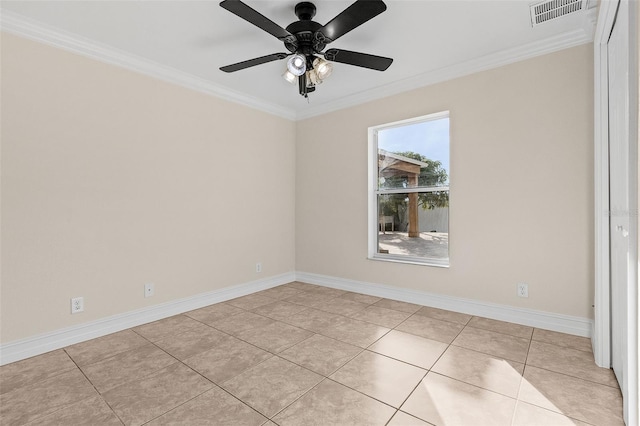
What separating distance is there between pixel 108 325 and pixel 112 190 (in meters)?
1.24

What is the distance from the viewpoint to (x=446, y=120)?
3.41m

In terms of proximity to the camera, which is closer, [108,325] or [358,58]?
[358,58]

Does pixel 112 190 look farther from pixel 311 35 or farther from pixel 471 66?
pixel 471 66

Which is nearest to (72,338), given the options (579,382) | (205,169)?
(205,169)

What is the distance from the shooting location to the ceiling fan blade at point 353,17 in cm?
174

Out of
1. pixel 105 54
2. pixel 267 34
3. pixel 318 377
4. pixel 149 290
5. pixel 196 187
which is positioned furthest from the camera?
pixel 196 187

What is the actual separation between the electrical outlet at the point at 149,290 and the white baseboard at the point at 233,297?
14 centimetres

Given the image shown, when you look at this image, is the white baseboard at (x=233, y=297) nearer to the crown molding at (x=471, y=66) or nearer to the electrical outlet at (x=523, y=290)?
the electrical outlet at (x=523, y=290)

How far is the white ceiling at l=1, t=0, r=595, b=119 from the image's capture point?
A: 88.6 inches

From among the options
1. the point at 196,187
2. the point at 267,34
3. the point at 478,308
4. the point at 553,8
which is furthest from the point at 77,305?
the point at 553,8

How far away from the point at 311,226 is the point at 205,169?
1693 mm

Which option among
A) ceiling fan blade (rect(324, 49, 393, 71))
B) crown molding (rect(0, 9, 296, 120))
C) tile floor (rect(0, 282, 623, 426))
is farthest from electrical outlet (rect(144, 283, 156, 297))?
ceiling fan blade (rect(324, 49, 393, 71))

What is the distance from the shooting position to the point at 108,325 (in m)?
2.79

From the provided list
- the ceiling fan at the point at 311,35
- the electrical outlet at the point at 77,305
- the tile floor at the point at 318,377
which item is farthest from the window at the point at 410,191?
the electrical outlet at the point at 77,305
